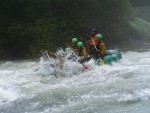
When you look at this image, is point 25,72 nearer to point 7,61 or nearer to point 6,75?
point 6,75

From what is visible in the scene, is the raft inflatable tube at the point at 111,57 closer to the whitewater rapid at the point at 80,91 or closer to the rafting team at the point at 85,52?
the rafting team at the point at 85,52

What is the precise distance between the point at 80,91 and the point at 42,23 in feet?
33.9

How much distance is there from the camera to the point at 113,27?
2361cm

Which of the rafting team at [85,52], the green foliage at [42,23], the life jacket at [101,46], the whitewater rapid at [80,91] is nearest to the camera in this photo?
the whitewater rapid at [80,91]

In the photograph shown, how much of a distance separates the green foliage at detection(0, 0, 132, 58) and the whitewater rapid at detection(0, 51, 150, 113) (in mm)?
5767

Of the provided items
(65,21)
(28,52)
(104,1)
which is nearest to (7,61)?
Answer: (28,52)

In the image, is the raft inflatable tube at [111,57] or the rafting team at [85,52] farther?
the raft inflatable tube at [111,57]

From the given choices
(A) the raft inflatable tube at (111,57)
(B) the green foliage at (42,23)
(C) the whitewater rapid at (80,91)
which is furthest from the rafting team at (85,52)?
(B) the green foliage at (42,23)

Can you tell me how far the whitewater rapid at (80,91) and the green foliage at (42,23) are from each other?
577cm

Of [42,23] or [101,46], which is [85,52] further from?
[42,23]

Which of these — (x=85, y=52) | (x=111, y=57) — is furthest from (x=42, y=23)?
(x=111, y=57)

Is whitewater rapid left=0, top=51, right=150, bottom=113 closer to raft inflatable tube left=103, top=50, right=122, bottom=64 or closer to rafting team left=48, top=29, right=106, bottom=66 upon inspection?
rafting team left=48, top=29, right=106, bottom=66

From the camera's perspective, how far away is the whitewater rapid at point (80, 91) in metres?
9.12

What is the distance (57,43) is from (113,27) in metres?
4.61
